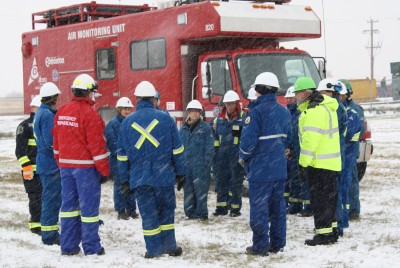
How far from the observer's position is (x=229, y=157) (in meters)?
9.99

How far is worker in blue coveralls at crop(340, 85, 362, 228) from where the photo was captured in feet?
28.2

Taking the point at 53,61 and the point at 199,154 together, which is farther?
the point at 53,61

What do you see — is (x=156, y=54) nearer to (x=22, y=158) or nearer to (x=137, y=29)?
(x=137, y=29)

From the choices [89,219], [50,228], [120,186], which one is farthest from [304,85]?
[50,228]

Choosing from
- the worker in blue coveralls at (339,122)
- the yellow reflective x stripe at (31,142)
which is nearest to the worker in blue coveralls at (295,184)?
the worker in blue coveralls at (339,122)

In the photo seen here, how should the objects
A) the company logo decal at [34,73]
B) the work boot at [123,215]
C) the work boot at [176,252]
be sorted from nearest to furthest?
the work boot at [176,252], the work boot at [123,215], the company logo decal at [34,73]

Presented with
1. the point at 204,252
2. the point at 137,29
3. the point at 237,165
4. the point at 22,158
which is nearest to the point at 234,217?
the point at 237,165

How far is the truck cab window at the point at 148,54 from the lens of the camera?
12383 mm

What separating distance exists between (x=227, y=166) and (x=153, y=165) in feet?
9.69

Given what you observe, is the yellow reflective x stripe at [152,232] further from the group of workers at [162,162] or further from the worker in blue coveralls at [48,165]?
the worker in blue coveralls at [48,165]

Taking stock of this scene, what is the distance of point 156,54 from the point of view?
1248 centimetres

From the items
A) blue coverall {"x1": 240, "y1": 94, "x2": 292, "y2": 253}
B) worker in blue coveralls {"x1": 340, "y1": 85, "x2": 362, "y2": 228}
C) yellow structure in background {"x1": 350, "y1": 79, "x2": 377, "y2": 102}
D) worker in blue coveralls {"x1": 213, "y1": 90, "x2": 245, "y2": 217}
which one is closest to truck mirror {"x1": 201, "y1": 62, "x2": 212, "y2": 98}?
worker in blue coveralls {"x1": 213, "y1": 90, "x2": 245, "y2": 217}

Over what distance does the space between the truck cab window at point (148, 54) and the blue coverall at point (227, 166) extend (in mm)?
2690

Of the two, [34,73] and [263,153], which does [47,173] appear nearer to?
[263,153]
